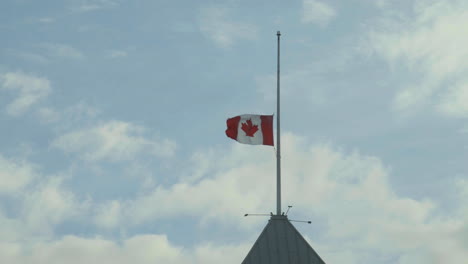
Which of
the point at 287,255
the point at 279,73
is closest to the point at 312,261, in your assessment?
the point at 287,255

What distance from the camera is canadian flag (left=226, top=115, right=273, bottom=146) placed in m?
108

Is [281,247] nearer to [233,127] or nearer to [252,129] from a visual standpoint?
[252,129]

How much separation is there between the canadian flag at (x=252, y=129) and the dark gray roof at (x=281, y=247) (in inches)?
246

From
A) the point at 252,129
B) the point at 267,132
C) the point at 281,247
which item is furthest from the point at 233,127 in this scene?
the point at 281,247

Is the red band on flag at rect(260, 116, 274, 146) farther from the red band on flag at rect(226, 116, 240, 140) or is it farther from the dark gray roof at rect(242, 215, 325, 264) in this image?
the dark gray roof at rect(242, 215, 325, 264)

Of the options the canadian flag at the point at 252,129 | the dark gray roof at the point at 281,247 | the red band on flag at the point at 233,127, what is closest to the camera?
the dark gray roof at the point at 281,247

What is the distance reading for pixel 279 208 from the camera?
4254 inches

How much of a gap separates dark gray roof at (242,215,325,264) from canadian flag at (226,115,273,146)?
20.5 feet

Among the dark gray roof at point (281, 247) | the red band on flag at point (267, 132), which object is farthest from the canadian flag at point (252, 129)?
the dark gray roof at point (281, 247)

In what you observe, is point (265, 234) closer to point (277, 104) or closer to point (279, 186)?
point (279, 186)

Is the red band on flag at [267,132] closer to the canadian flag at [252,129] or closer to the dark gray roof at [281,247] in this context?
the canadian flag at [252,129]

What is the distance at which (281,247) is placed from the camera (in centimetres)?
10712

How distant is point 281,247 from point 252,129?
31.5 ft

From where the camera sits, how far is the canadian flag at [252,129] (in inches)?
4269
